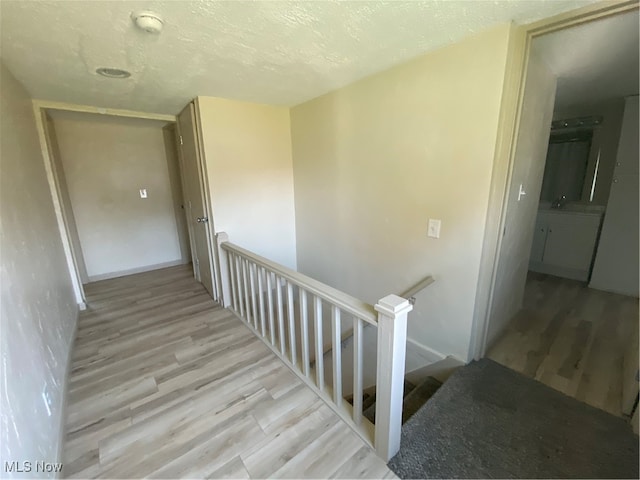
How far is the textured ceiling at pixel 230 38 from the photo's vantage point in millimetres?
1203

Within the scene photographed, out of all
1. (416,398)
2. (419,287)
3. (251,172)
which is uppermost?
(251,172)

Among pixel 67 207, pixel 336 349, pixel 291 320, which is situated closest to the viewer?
pixel 336 349

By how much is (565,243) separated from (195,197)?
Result: 4.39 metres

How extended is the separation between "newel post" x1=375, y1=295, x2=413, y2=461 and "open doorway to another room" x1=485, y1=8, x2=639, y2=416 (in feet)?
3.68

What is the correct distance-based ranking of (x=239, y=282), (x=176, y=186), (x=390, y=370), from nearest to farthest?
(x=390, y=370)
(x=239, y=282)
(x=176, y=186)

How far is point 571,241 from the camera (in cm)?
330

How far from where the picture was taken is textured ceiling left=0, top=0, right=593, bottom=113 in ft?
3.95

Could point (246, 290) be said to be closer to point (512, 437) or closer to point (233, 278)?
point (233, 278)

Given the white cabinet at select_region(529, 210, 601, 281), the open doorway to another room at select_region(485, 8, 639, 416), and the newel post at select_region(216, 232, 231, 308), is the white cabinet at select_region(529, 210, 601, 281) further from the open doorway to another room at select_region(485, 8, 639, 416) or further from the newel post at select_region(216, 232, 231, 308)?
the newel post at select_region(216, 232, 231, 308)

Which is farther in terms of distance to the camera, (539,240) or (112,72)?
(539,240)

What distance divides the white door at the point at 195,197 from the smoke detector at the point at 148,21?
1327 mm

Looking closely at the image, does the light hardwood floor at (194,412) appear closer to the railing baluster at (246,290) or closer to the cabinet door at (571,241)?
the railing baluster at (246,290)

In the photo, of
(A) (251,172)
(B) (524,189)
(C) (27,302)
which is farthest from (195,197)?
(B) (524,189)

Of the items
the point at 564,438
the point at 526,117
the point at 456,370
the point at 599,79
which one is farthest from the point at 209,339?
the point at 599,79
